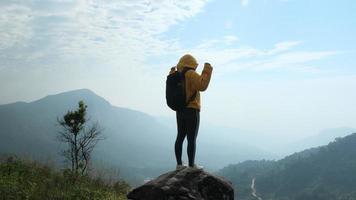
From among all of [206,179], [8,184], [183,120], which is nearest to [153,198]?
[206,179]

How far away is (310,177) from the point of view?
169 metres

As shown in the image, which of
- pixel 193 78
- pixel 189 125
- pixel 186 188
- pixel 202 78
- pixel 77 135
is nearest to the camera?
pixel 186 188

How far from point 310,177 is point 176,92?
172 metres

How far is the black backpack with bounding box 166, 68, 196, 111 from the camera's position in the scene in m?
9.27

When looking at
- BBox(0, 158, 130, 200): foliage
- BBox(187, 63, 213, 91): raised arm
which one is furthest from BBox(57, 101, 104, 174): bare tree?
BBox(187, 63, 213, 91): raised arm

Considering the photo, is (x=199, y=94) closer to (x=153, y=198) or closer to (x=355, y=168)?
(x=153, y=198)

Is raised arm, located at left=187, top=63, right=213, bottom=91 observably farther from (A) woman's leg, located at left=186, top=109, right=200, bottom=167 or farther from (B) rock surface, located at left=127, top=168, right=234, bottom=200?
(B) rock surface, located at left=127, top=168, right=234, bottom=200

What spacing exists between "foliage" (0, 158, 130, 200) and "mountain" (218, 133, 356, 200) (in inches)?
5607

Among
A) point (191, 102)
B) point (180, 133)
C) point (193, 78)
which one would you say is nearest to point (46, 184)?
point (180, 133)

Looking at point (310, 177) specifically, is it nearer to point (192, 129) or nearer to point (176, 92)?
point (192, 129)

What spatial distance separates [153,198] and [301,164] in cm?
18441

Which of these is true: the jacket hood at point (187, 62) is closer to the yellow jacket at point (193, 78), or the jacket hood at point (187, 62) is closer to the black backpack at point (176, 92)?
the yellow jacket at point (193, 78)

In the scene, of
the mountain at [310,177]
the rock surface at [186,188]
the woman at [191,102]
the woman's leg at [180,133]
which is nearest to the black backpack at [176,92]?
the woman at [191,102]

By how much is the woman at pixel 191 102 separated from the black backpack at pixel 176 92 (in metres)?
0.09
